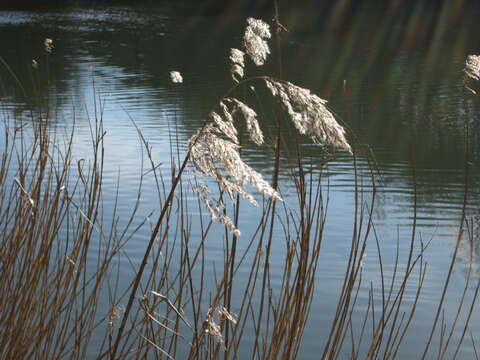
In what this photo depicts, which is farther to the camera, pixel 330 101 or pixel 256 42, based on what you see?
pixel 330 101

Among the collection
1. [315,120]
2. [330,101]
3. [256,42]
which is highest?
[256,42]

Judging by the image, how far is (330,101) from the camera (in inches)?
393

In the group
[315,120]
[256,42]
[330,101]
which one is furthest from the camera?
[330,101]

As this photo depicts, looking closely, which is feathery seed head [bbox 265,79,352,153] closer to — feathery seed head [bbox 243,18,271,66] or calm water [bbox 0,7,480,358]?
feathery seed head [bbox 243,18,271,66]

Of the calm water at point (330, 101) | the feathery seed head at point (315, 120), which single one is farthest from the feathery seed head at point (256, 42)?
the calm water at point (330, 101)

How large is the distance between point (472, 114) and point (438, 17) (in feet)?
40.9

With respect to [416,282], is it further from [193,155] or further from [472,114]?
[472,114]

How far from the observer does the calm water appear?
4711 millimetres

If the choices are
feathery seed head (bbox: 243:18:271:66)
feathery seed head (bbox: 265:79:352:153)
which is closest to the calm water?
feathery seed head (bbox: 243:18:271:66)

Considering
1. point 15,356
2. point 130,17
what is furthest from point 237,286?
point 130,17

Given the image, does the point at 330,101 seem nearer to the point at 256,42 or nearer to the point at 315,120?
the point at 256,42

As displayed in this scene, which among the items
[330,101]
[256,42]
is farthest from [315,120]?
[330,101]

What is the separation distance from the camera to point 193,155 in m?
1.06

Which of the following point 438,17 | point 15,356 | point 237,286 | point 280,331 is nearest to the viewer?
point 280,331
